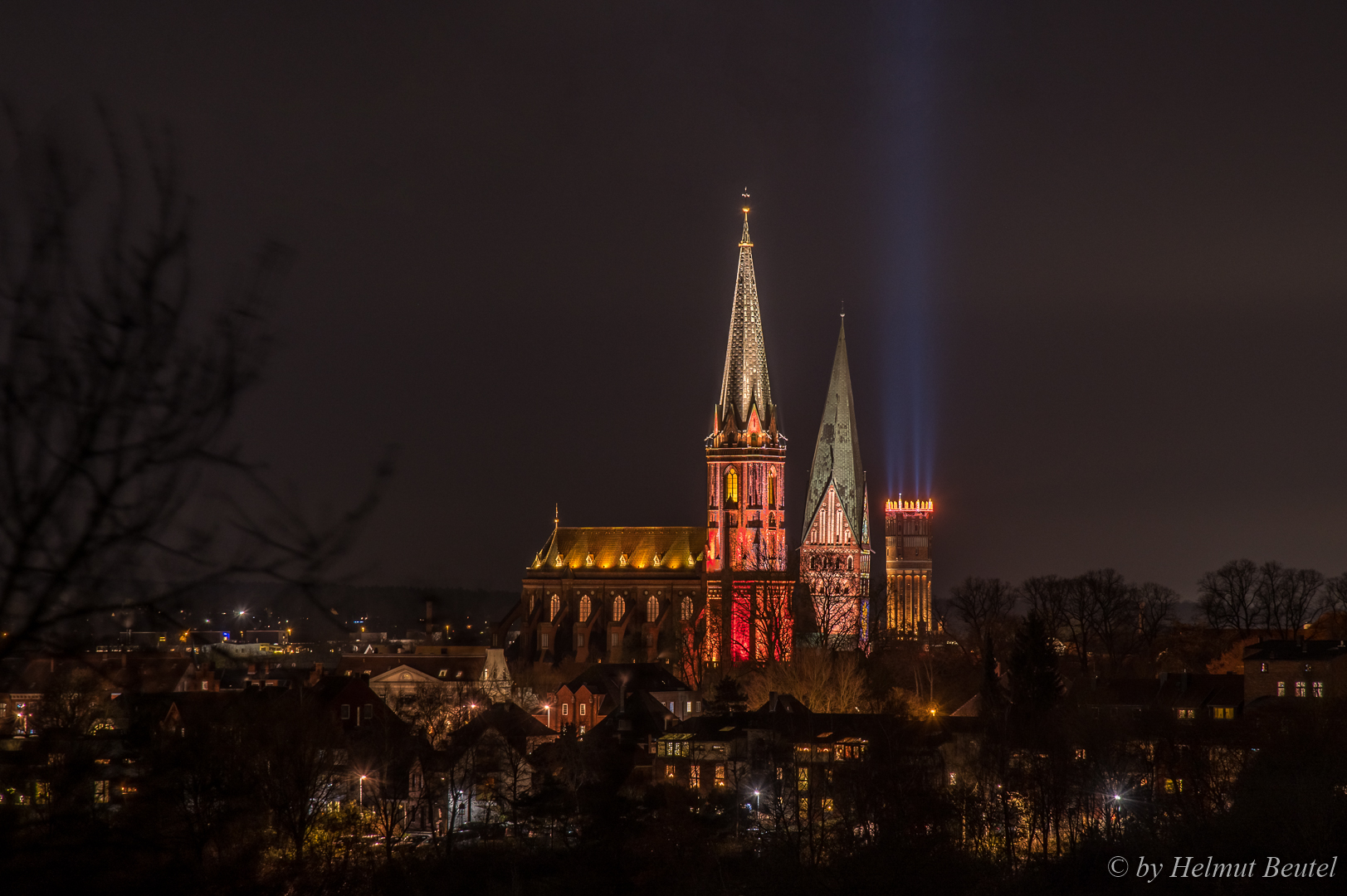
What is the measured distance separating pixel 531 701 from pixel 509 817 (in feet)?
108

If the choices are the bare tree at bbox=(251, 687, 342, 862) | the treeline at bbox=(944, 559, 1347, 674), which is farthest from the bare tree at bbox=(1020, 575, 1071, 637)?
the bare tree at bbox=(251, 687, 342, 862)

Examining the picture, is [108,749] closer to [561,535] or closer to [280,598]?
[280,598]

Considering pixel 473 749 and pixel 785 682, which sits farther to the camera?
pixel 785 682

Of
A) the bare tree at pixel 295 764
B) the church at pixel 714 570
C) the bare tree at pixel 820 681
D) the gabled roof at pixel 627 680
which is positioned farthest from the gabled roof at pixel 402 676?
the church at pixel 714 570

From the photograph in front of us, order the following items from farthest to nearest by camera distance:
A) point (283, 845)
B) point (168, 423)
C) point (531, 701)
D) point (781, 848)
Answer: point (531, 701) < point (781, 848) < point (283, 845) < point (168, 423)

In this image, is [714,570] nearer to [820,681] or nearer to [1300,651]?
[820,681]

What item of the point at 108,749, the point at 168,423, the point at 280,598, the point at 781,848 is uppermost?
the point at 168,423

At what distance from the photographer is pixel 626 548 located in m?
159

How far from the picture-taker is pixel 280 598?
945 cm

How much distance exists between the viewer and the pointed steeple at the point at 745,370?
6048 inches

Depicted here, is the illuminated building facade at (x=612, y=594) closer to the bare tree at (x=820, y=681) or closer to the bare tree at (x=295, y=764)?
the bare tree at (x=820, y=681)

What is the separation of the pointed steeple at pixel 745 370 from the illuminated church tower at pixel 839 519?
668 inches

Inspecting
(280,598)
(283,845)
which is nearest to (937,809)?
(283,845)

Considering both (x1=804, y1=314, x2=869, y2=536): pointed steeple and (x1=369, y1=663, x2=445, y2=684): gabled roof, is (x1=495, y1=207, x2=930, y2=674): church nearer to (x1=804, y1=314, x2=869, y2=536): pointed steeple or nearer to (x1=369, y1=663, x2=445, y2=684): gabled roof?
(x1=804, y1=314, x2=869, y2=536): pointed steeple
